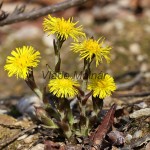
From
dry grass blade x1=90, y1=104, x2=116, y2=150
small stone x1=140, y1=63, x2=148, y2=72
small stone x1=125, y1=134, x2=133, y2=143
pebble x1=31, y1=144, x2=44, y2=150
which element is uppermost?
small stone x1=140, y1=63, x2=148, y2=72

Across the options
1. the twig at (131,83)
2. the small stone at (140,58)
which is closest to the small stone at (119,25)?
the small stone at (140,58)

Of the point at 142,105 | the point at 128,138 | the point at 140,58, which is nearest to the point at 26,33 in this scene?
the point at 140,58

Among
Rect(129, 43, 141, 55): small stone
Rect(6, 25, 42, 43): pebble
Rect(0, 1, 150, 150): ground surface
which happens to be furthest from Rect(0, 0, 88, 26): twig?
Rect(6, 25, 42, 43): pebble

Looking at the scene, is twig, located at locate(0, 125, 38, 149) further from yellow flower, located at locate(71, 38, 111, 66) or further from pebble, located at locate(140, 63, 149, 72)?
pebble, located at locate(140, 63, 149, 72)

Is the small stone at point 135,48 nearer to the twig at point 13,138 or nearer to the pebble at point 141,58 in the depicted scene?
the pebble at point 141,58

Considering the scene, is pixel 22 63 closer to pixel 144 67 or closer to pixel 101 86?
pixel 101 86

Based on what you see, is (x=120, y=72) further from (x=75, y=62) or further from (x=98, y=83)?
(x=98, y=83)
